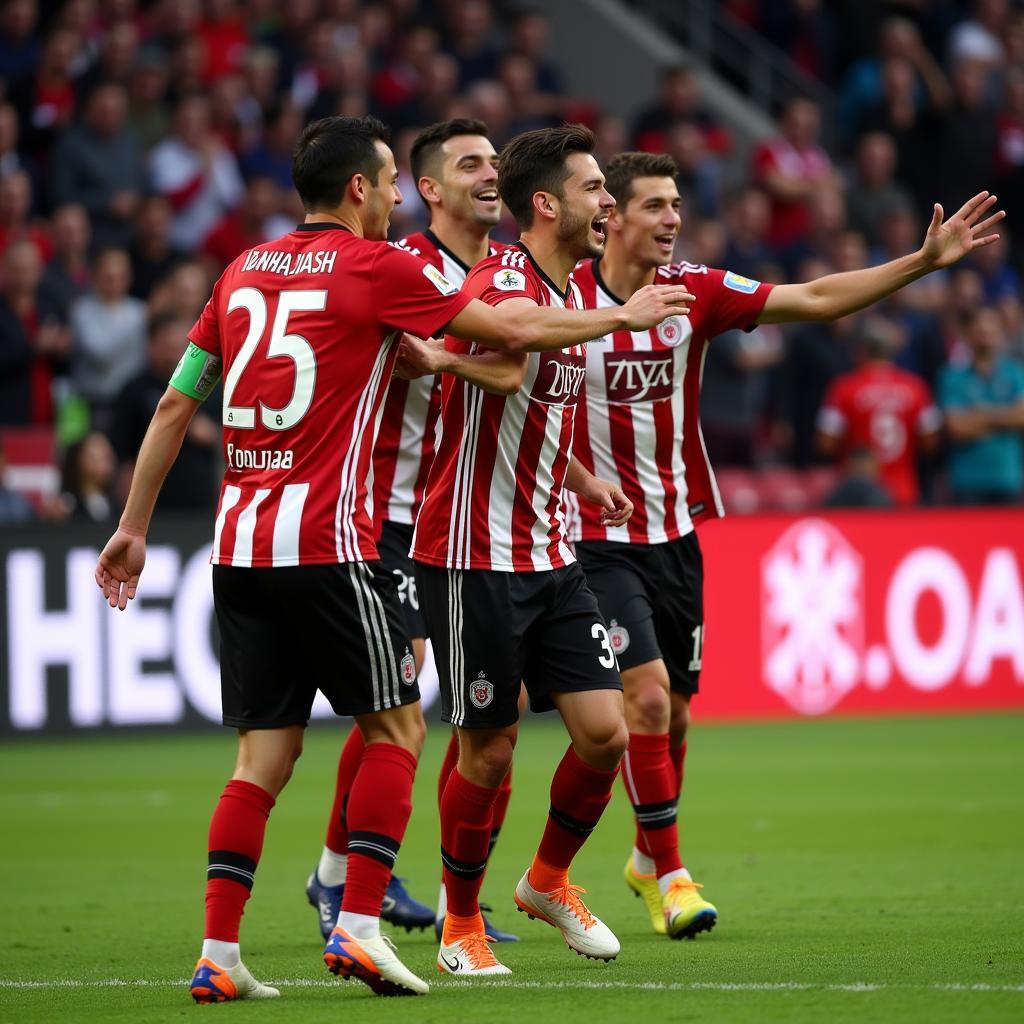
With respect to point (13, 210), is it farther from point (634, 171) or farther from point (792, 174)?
point (634, 171)

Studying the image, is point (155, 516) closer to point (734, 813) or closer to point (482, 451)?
point (734, 813)

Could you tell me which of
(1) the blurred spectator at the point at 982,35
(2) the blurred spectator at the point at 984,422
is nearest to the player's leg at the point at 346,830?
(2) the blurred spectator at the point at 984,422

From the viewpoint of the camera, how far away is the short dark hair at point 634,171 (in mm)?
7426

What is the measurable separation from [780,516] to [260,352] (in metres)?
9.68

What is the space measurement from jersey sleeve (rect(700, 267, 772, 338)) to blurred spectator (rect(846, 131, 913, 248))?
42.8 ft

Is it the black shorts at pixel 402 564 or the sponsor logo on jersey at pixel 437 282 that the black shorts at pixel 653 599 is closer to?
the black shorts at pixel 402 564

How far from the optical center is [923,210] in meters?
20.8

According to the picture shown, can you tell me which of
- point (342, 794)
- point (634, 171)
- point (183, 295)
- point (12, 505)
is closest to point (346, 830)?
point (342, 794)

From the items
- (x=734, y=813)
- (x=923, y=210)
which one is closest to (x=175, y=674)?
(x=734, y=813)

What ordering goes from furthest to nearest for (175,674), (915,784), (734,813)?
(175,674)
(915,784)
(734,813)

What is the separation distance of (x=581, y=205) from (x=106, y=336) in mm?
8915

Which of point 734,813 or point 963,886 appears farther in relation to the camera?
point 734,813

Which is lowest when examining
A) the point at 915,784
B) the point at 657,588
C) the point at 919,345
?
the point at 915,784

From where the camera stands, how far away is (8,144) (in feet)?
50.6
